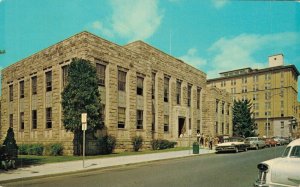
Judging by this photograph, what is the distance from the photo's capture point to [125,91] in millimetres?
32531

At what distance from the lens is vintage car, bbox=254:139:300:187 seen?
7012 mm

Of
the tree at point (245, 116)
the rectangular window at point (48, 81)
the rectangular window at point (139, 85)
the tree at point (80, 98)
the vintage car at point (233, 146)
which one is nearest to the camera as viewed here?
the tree at point (245, 116)

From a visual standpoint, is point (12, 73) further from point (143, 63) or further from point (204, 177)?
point (204, 177)

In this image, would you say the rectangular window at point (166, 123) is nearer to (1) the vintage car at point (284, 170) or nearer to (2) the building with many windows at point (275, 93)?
(2) the building with many windows at point (275, 93)

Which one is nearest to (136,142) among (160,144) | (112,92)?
(160,144)

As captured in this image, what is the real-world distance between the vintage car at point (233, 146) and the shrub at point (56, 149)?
13.6 meters

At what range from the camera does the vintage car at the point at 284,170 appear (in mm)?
7012

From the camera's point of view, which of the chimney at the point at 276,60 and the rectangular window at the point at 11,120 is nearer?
the chimney at the point at 276,60

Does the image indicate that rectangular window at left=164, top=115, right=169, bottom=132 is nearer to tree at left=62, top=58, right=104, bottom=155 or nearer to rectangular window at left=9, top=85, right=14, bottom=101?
tree at left=62, top=58, right=104, bottom=155

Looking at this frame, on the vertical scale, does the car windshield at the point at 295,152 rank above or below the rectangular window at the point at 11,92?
below

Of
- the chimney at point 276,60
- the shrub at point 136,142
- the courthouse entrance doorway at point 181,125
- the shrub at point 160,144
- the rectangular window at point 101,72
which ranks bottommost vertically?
the shrub at point 160,144

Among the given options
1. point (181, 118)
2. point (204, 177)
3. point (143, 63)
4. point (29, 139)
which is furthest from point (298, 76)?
point (181, 118)

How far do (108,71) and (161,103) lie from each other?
10830 millimetres

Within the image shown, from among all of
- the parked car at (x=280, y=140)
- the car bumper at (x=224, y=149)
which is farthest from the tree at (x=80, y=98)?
the parked car at (x=280, y=140)
